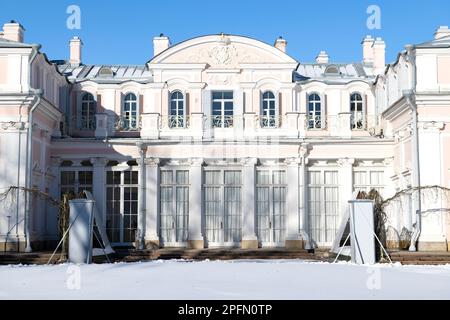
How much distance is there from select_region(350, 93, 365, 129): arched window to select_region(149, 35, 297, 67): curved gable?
2.91m

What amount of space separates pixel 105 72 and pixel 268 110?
6789 millimetres

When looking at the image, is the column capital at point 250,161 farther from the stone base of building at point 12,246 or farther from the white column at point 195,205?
the stone base of building at point 12,246

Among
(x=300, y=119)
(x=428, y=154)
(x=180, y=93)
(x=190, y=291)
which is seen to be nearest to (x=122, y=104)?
(x=180, y=93)

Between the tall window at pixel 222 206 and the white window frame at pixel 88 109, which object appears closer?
the tall window at pixel 222 206

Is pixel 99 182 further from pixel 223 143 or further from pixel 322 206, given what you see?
pixel 322 206

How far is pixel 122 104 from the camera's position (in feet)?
88.1

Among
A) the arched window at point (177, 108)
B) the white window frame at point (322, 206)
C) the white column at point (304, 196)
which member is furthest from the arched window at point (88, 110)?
the white window frame at point (322, 206)

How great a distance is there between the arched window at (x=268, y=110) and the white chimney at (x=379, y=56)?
4.66 metres

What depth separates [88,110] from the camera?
26969 mm

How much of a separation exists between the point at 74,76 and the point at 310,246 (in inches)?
443

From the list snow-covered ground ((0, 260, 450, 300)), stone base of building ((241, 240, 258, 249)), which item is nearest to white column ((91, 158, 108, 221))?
stone base of building ((241, 240, 258, 249))

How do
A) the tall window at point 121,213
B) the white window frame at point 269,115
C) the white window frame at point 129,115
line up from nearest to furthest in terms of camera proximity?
the tall window at point 121,213 < the white window frame at point 269,115 < the white window frame at point 129,115

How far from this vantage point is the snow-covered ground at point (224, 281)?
12.2 metres
